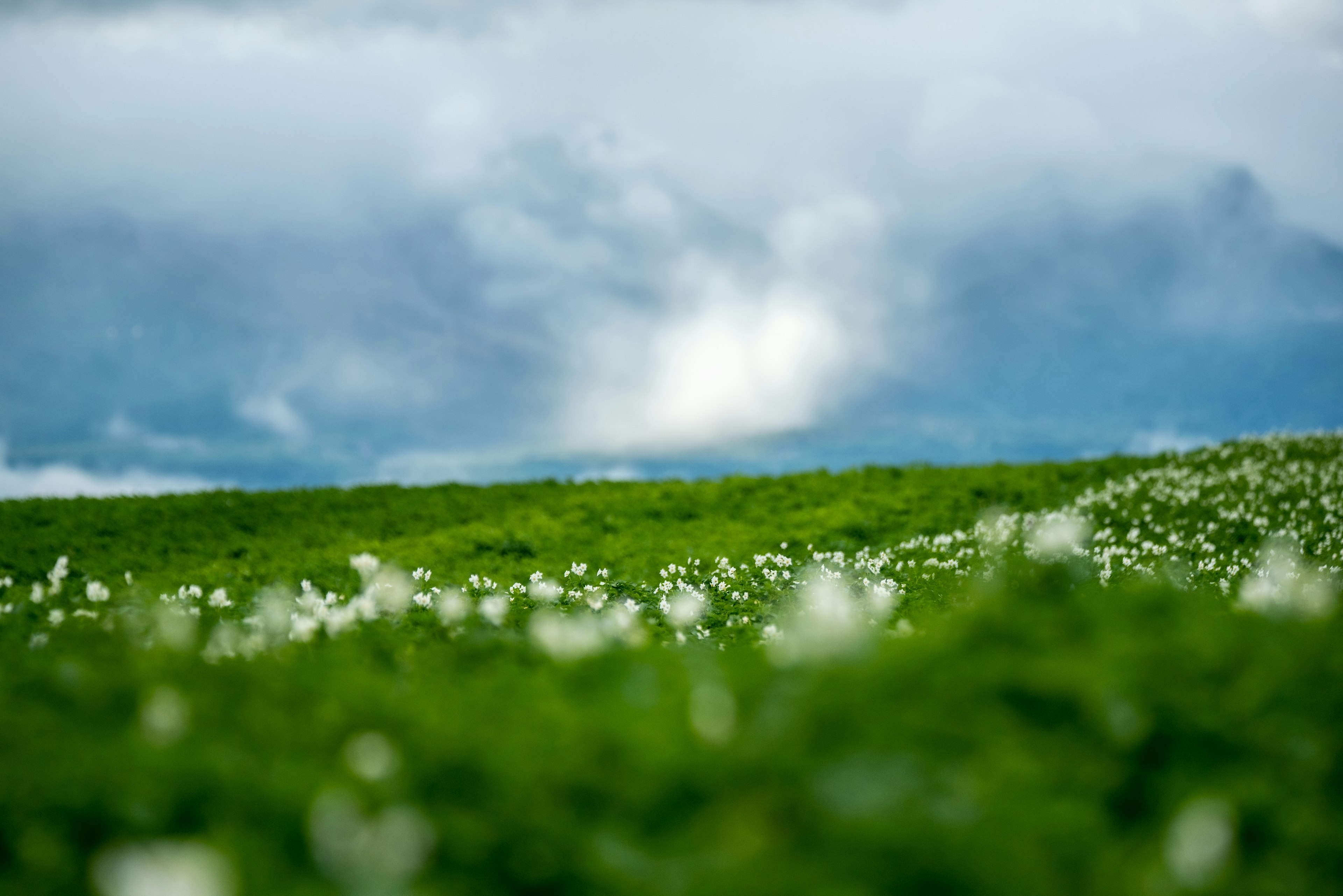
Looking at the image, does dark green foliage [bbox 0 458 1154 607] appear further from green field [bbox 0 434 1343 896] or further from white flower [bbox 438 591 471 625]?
green field [bbox 0 434 1343 896]

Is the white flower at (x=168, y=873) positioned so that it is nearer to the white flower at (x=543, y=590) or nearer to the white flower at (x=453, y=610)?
the white flower at (x=453, y=610)

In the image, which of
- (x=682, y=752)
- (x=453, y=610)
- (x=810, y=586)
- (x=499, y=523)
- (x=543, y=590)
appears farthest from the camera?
(x=499, y=523)

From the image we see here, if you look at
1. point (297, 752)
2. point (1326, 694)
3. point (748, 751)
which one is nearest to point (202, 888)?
point (297, 752)

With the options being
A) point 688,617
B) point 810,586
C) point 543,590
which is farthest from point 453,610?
point 810,586

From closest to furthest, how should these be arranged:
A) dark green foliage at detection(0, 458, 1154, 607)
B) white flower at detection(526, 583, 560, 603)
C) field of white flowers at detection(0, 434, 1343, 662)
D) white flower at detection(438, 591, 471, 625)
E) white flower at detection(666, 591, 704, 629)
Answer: white flower at detection(438, 591, 471, 625)
field of white flowers at detection(0, 434, 1343, 662)
white flower at detection(666, 591, 704, 629)
white flower at detection(526, 583, 560, 603)
dark green foliage at detection(0, 458, 1154, 607)

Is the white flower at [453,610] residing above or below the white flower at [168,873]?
above

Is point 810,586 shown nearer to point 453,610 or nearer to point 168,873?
point 453,610

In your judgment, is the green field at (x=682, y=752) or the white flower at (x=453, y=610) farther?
the white flower at (x=453, y=610)

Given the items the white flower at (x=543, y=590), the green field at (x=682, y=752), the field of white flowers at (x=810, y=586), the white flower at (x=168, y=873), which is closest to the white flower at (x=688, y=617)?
the field of white flowers at (x=810, y=586)

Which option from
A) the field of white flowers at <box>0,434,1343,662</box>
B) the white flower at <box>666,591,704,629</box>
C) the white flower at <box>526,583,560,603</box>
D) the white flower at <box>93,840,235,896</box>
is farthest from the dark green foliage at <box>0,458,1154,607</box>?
the white flower at <box>93,840,235,896</box>

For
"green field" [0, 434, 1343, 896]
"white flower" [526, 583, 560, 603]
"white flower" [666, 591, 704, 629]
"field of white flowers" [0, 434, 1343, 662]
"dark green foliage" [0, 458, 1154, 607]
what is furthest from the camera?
"dark green foliage" [0, 458, 1154, 607]

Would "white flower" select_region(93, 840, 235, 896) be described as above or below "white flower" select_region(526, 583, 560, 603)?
below

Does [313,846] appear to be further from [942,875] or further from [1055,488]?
[1055,488]

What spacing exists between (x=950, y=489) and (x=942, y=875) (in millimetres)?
19461
